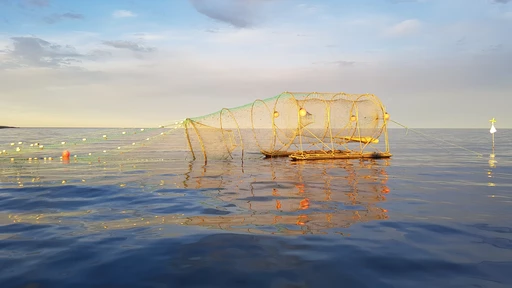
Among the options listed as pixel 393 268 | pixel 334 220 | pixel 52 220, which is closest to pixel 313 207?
pixel 334 220

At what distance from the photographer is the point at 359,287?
13.6 feet

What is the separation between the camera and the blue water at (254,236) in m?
4.39

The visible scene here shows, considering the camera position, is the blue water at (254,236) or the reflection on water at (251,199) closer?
the blue water at (254,236)

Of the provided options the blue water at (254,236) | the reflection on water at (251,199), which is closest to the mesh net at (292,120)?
the reflection on water at (251,199)

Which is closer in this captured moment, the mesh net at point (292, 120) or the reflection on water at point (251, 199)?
the reflection on water at point (251, 199)

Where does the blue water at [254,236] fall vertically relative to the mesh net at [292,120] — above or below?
below

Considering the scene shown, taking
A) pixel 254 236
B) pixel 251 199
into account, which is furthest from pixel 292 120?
pixel 254 236

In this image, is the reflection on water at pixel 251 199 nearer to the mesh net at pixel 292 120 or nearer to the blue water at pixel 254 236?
the blue water at pixel 254 236

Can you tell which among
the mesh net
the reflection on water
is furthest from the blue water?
the mesh net

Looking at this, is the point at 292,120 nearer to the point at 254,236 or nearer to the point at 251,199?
the point at 251,199

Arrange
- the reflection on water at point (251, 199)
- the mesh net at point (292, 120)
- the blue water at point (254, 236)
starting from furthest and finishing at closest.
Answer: the mesh net at point (292, 120)
the reflection on water at point (251, 199)
the blue water at point (254, 236)

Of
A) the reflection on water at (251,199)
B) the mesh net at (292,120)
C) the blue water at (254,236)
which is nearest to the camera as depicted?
the blue water at (254,236)

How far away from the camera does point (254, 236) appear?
19.4ft

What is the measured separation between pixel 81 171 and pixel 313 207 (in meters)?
11.5
